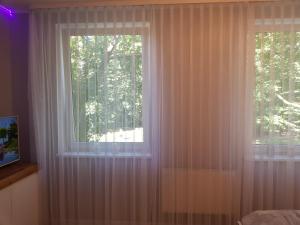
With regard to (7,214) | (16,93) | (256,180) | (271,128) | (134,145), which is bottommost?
(7,214)

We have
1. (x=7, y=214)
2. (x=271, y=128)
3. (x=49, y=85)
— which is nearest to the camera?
(x=7, y=214)

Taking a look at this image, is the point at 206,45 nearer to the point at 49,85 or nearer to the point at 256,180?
the point at 256,180

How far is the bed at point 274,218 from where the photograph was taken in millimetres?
1964

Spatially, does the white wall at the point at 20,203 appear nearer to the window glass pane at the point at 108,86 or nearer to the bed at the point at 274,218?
the window glass pane at the point at 108,86

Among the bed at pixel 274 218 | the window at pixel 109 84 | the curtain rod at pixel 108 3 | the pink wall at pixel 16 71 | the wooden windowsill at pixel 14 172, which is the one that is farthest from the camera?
the pink wall at pixel 16 71

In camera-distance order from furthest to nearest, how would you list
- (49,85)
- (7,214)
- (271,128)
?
(49,85)
(271,128)
(7,214)

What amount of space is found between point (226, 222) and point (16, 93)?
271 centimetres

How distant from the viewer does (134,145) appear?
312cm

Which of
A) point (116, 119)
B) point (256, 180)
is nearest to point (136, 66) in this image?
point (116, 119)

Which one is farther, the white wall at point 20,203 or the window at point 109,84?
the window at point 109,84

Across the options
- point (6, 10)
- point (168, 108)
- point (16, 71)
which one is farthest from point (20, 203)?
point (6, 10)

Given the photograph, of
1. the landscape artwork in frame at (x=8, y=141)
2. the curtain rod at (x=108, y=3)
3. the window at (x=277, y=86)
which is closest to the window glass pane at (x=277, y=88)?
the window at (x=277, y=86)

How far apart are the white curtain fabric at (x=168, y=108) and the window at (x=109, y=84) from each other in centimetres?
1

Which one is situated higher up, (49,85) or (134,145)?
(49,85)
